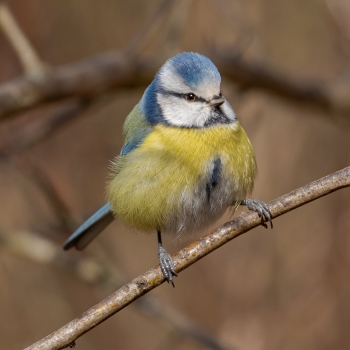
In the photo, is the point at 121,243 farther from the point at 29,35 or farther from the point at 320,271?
the point at 29,35

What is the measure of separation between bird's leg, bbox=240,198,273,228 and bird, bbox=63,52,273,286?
0.01 metres

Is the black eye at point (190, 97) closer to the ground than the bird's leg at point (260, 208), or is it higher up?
higher up

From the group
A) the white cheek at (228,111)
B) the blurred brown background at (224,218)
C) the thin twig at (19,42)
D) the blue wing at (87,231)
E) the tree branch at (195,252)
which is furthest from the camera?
the blurred brown background at (224,218)

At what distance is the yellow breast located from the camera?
2.72 m

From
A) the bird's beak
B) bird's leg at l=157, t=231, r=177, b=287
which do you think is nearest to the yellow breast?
the bird's beak

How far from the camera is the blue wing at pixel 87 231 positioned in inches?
130

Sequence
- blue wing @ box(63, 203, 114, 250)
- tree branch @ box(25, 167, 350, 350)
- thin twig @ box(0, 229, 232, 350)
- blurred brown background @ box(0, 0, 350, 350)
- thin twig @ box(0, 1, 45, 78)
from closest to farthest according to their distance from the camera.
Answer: tree branch @ box(25, 167, 350, 350)
blue wing @ box(63, 203, 114, 250)
thin twig @ box(0, 229, 232, 350)
thin twig @ box(0, 1, 45, 78)
blurred brown background @ box(0, 0, 350, 350)

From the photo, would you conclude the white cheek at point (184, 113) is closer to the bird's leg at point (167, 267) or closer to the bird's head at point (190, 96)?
the bird's head at point (190, 96)

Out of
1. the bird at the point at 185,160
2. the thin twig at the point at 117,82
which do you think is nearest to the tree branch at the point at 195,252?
the bird at the point at 185,160

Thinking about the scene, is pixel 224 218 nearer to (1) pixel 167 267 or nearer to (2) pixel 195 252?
(1) pixel 167 267

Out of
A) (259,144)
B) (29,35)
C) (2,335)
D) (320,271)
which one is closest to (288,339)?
(320,271)

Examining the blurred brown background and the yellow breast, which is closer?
the yellow breast

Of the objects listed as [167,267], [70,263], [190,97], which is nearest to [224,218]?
[70,263]

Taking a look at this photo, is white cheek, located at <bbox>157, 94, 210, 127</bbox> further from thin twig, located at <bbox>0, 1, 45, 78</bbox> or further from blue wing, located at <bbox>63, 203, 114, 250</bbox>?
thin twig, located at <bbox>0, 1, 45, 78</bbox>
